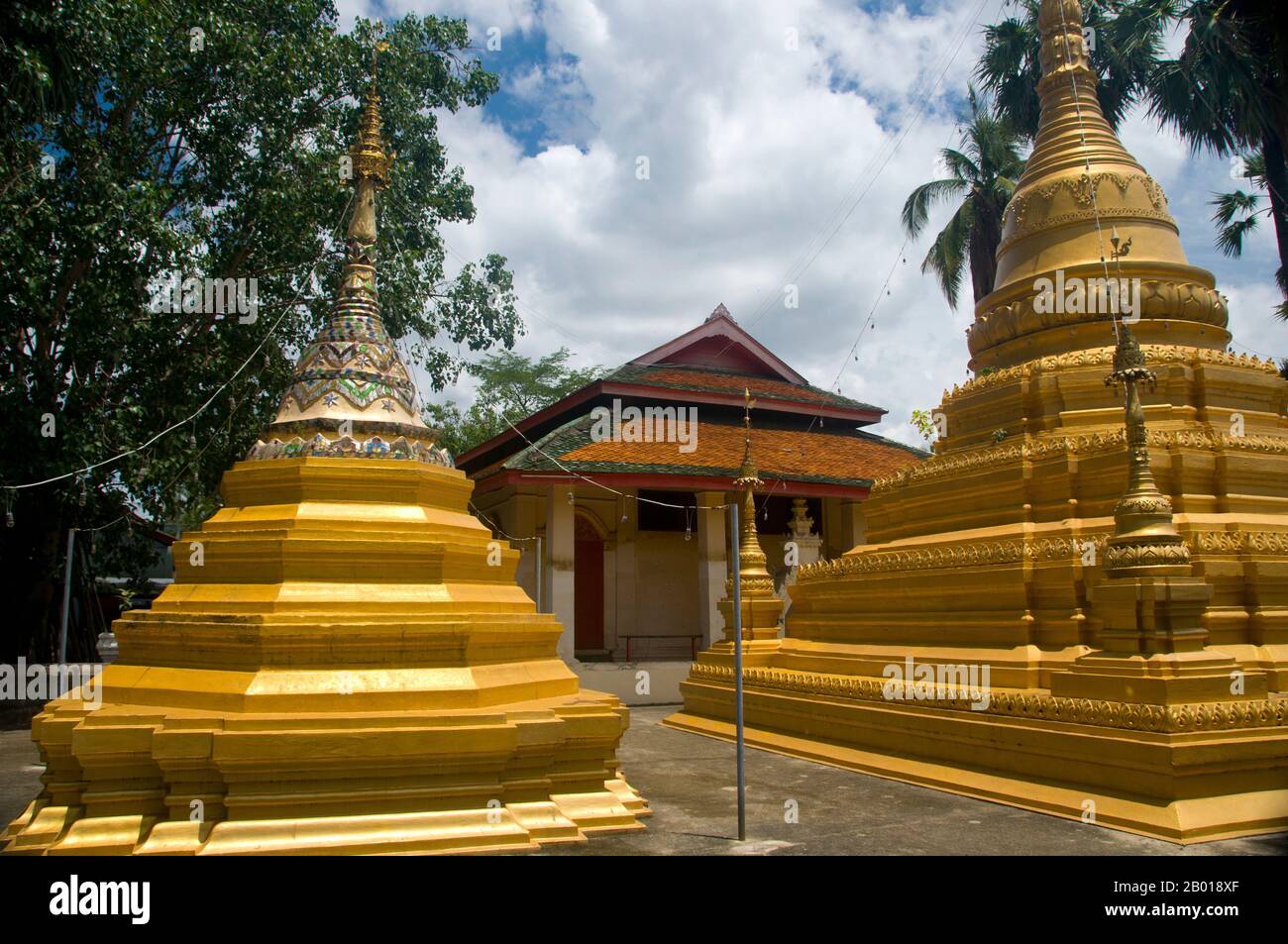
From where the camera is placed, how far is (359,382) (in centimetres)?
757

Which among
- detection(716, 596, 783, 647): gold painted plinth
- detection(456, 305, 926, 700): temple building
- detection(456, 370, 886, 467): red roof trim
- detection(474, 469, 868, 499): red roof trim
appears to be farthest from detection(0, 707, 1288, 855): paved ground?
detection(456, 370, 886, 467): red roof trim

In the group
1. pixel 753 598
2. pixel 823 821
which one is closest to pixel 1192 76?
pixel 753 598

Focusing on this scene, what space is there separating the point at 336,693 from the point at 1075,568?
21.9ft

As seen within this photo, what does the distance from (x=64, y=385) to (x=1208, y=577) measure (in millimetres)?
15028

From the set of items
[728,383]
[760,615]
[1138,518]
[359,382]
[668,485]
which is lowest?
[760,615]

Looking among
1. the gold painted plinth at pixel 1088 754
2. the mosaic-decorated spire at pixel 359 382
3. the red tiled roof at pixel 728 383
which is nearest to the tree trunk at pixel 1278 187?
the red tiled roof at pixel 728 383

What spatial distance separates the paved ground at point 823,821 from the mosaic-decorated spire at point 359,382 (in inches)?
137

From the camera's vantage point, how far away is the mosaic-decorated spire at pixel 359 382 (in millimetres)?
7277

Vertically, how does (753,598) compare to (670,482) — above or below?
below

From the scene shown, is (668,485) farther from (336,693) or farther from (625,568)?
(336,693)

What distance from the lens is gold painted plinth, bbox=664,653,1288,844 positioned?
6449mm

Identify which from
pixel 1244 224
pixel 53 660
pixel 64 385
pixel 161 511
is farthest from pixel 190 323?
pixel 1244 224

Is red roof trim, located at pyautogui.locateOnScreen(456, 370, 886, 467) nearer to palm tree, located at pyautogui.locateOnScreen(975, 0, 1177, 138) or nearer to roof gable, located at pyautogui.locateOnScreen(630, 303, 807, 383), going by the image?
roof gable, located at pyautogui.locateOnScreen(630, 303, 807, 383)

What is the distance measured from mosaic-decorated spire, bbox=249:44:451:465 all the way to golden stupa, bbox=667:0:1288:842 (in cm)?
548
